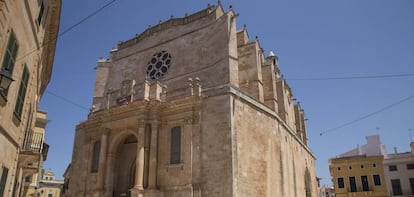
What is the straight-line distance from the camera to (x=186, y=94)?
15.2 meters

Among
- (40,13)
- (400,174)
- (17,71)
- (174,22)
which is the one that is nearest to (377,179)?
(400,174)

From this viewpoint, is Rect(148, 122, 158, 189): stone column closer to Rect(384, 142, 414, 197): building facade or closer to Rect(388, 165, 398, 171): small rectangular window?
Rect(384, 142, 414, 197): building facade

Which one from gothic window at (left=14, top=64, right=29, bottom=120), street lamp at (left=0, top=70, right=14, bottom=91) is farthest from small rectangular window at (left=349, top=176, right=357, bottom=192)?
street lamp at (left=0, top=70, right=14, bottom=91)

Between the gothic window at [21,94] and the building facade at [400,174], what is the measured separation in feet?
96.7

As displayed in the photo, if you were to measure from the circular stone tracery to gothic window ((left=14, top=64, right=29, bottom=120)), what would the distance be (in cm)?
1013

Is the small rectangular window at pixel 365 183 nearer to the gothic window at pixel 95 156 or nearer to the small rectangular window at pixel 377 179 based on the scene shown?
the small rectangular window at pixel 377 179

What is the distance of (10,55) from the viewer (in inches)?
272

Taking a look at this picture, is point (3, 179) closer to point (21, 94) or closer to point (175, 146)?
point (21, 94)

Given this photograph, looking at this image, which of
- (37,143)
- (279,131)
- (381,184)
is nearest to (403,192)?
(381,184)

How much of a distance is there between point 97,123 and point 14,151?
27.5 ft

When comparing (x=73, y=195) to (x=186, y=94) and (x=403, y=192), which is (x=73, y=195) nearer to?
(x=186, y=94)

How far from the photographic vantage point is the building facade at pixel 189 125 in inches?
525

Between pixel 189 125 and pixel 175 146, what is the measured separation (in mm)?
1146

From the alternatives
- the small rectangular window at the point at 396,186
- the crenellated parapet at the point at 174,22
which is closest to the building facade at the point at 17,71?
the crenellated parapet at the point at 174,22
